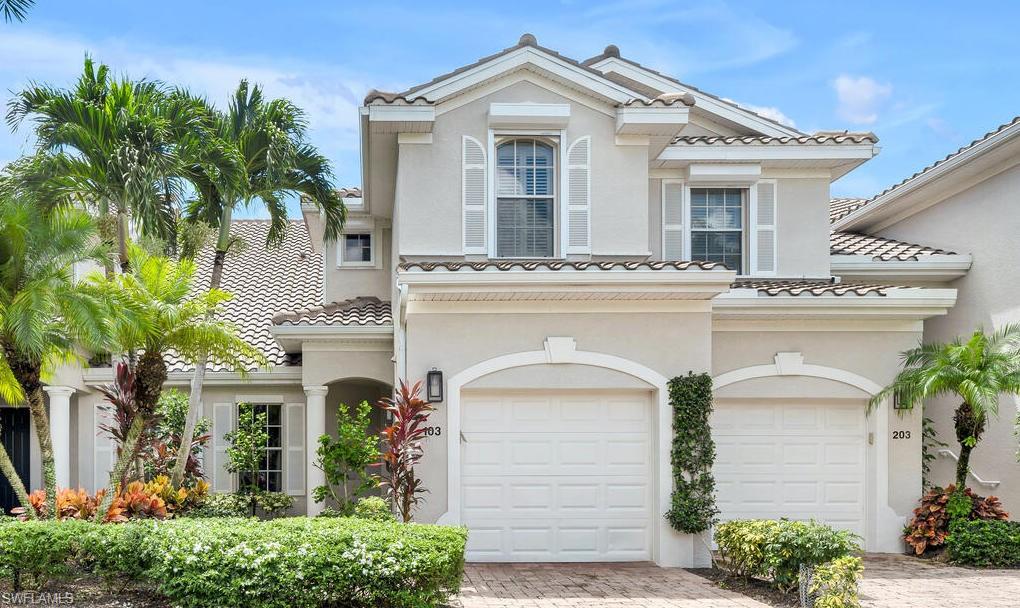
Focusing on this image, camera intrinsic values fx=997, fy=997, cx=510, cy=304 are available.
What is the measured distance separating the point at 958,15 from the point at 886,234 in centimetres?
701

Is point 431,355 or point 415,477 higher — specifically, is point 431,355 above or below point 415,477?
above

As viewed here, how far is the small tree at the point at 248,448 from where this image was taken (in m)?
16.9

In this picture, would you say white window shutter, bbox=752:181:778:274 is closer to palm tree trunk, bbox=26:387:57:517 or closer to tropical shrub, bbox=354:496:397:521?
tropical shrub, bbox=354:496:397:521

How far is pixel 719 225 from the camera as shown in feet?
54.0

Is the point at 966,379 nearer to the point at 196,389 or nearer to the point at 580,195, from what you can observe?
the point at 580,195

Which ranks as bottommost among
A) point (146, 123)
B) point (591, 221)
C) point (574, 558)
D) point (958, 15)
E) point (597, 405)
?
point (574, 558)

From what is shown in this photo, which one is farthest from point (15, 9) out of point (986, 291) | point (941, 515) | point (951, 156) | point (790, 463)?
→ point (986, 291)

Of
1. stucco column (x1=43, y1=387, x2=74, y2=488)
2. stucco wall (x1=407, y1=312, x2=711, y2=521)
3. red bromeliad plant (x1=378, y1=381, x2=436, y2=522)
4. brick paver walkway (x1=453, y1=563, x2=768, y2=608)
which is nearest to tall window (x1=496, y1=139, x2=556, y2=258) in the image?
stucco wall (x1=407, y1=312, x2=711, y2=521)

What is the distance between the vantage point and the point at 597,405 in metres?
13.4

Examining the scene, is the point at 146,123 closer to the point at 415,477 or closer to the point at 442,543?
the point at 415,477

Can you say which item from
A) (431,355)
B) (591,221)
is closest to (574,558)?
(431,355)

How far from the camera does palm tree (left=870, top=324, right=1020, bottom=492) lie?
525 inches

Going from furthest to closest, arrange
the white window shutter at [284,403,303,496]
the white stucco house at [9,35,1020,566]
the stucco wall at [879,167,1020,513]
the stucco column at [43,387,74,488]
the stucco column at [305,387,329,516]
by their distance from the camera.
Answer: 1. the white window shutter at [284,403,303,496]
2. the stucco column at [305,387,329,516]
3. the stucco column at [43,387,74,488]
4. the stucco wall at [879,167,1020,513]
5. the white stucco house at [9,35,1020,566]

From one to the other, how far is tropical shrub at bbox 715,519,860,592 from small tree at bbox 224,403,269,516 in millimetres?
8716
